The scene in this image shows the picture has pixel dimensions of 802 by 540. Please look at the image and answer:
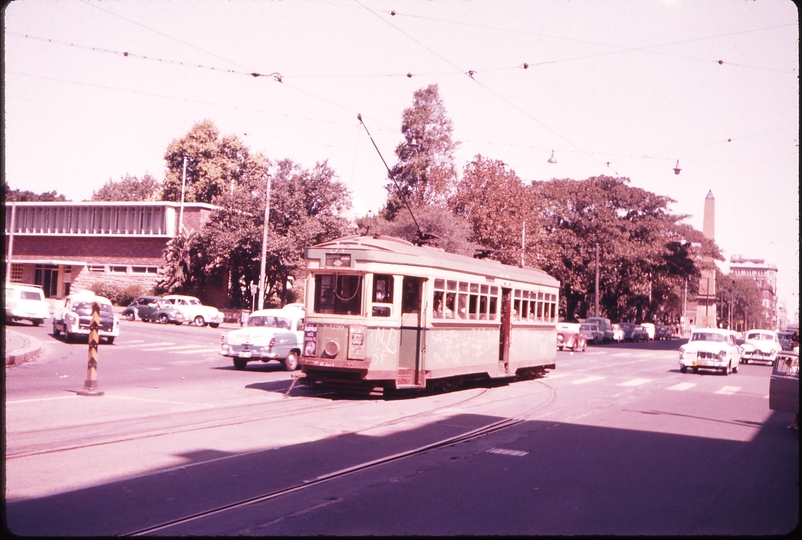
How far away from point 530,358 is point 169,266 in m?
36.7

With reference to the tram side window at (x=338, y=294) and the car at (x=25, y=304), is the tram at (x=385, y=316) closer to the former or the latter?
the tram side window at (x=338, y=294)

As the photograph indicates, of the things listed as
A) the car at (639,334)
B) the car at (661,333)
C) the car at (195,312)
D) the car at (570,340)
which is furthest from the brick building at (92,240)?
the car at (661,333)

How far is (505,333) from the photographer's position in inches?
779

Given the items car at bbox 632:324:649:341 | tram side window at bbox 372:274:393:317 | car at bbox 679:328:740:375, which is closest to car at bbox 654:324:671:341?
car at bbox 632:324:649:341

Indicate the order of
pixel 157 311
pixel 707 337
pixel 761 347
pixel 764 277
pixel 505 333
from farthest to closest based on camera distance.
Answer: pixel 764 277 < pixel 157 311 < pixel 761 347 < pixel 707 337 < pixel 505 333

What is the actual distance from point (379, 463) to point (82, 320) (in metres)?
22.0

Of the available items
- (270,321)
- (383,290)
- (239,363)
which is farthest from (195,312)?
(383,290)

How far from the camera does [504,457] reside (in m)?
9.75

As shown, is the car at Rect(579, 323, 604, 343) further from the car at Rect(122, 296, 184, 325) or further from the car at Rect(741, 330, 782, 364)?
the car at Rect(122, 296, 184, 325)

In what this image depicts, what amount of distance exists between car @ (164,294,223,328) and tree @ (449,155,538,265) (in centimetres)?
1638

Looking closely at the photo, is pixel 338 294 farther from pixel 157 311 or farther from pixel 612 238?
pixel 612 238

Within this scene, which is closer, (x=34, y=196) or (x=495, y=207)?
(x=495, y=207)

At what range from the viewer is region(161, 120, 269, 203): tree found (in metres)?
65.9

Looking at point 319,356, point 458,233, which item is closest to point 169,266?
point 458,233
